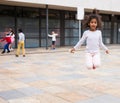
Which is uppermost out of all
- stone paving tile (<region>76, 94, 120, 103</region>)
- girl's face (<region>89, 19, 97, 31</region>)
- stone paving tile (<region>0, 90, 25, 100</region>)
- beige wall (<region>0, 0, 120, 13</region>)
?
beige wall (<region>0, 0, 120, 13</region>)

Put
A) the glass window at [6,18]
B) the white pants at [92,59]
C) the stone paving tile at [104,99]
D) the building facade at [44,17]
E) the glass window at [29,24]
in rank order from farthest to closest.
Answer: the glass window at [29,24] → the glass window at [6,18] → the building facade at [44,17] → the white pants at [92,59] → the stone paving tile at [104,99]

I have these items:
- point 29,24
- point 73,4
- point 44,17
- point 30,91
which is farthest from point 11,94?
point 44,17

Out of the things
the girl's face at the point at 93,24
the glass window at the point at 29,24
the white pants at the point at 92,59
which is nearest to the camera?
the girl's face at the point at 93,24

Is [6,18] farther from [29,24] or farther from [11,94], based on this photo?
[11,94]

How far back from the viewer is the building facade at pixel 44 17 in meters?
23.5

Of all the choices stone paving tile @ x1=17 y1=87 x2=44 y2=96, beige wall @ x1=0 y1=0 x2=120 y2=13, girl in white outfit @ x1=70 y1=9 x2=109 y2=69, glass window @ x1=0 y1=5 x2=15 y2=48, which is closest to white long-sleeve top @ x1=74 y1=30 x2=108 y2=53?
girl in white outfit @ x1=70 y1=9 x2=109 y2=69

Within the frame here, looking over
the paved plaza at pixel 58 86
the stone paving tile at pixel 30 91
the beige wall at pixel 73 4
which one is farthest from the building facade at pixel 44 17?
the stone paving tile at pixel 30 91

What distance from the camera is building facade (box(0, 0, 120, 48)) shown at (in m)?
23.5

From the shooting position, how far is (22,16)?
24938 millimetres

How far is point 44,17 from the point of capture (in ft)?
86.6

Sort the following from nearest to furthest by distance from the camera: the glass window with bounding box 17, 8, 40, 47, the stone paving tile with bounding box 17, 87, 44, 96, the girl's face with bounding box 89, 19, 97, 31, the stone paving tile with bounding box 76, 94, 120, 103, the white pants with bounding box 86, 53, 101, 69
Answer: the stone paving tile with bounding box 76, 94, 120, 103 < the girl's face with bounding box 89, 19, 97, 31 < the stone paving tile with bounding box 17, 87, 44, 96 < the white pants with bounding box 86, 53, 101, 69 < the glass window with bounding box 17, 8, 40, 47

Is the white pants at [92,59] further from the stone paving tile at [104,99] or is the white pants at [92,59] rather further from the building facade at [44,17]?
the building facade at [44,17]

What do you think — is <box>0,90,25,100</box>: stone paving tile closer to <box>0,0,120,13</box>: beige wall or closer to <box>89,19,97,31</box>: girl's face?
<box>89,19,97,31</box>: girl's face

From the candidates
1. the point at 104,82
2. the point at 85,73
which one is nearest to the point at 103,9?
the point at 85,73
